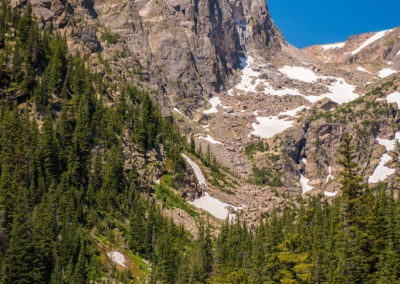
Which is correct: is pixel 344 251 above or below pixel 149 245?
above

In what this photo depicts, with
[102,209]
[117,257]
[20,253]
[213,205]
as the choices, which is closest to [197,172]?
[213,205]

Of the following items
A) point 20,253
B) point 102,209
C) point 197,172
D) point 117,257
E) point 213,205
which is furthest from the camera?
point 197,172

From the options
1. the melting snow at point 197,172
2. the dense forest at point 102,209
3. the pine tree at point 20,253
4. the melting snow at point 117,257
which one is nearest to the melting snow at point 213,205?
the melting snow at point 197,172

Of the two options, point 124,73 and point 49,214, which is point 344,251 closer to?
point 49,214

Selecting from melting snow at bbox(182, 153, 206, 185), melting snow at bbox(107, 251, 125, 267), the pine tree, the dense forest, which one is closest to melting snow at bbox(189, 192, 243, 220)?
melting snow at bbox(182, 153, 206, 185)

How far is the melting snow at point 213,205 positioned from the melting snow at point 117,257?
4777cm

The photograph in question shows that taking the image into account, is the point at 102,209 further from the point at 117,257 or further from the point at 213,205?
the point at 213,205

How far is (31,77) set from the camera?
96.8m

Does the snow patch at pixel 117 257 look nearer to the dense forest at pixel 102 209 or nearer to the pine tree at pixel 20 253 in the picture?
the dense forest at pixel 102 209

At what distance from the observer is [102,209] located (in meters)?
86.1

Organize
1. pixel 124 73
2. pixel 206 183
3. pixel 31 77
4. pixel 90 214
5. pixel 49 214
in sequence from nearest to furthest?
pixel 49 214
pixel 90 214
pixel 31 77
pixel 206 183
pixel 124 73

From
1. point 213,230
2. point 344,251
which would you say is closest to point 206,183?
point 213,230

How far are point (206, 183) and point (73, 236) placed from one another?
79752mm

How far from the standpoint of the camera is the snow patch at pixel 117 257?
75125 millimetres
